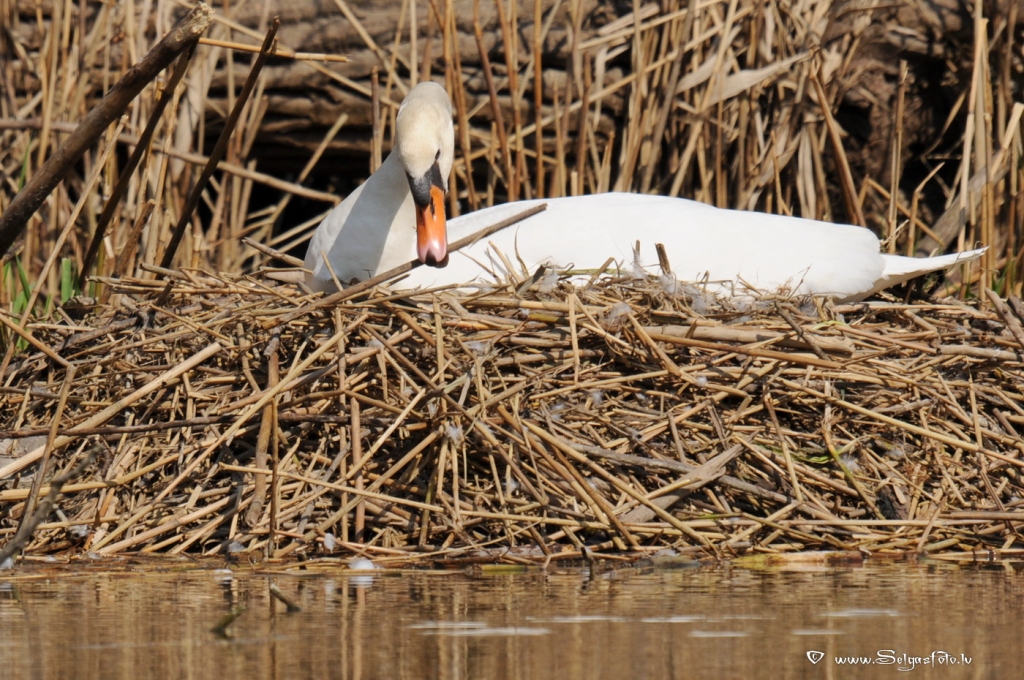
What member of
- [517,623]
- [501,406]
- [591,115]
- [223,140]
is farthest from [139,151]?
[591,115]

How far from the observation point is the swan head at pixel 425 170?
4.09 meters

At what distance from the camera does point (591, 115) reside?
5914mm

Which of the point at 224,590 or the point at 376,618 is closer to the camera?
the point at 376,618

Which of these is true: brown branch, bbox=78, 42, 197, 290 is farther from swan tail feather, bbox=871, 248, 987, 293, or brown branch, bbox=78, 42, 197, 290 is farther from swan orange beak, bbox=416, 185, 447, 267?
swan tail feather, bbox=871, 248, 987, 293

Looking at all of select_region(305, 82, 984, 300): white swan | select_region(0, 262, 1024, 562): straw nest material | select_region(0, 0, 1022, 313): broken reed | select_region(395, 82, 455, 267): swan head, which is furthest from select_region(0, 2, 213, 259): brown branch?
select_region(0, 0, 1022, 313): broken reed

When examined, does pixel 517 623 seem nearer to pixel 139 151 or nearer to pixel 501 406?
pixel 501 406

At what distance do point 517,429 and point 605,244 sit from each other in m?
1.12

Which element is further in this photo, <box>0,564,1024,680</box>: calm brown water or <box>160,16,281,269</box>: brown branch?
<box>160,16,281,269</box>: brown branch

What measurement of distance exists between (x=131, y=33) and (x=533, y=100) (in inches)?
71.6

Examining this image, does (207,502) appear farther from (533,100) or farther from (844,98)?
(844,98)

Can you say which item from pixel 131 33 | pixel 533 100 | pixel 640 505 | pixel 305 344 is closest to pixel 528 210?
pixel 305 344

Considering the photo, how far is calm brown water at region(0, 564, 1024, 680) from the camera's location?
214cm

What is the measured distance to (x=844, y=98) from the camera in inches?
248

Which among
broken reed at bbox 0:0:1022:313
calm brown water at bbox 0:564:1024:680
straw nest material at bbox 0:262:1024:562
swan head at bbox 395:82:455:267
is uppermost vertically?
broken reed at bbox 0:0:1022:313
